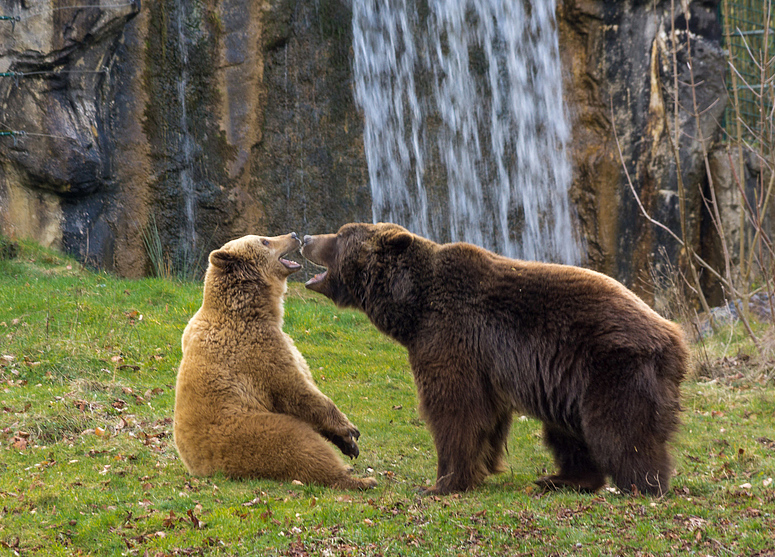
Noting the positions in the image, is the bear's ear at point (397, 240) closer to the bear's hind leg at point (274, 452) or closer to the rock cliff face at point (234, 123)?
the bear's hind leg at point (274, 452)

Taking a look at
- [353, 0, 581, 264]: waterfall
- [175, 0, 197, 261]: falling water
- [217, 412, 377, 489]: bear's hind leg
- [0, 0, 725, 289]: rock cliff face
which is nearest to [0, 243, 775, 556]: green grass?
[217, 412, 377, 489]: bear's hind leg

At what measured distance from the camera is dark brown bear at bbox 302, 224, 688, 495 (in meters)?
4.90

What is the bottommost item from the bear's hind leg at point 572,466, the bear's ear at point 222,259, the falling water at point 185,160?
the bear's hind leg at point 572,466

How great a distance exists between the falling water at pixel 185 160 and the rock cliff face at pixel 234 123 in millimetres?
26

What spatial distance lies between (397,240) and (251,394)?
162 centimetres

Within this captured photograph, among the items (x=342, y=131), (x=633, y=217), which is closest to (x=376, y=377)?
(x=342, y=131)

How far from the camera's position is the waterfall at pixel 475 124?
15859 mm

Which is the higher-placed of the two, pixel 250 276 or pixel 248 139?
pixel 248 139

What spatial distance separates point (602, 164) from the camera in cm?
1551

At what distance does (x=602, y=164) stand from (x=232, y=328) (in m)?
11.5

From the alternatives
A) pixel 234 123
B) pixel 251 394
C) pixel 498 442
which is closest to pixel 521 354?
pixel 498 442

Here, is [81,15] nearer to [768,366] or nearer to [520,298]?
[520,298]

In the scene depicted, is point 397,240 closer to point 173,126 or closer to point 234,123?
point 234,123

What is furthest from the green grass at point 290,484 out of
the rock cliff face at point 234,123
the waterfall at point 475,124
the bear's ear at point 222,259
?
the waterfall at point 475,124
